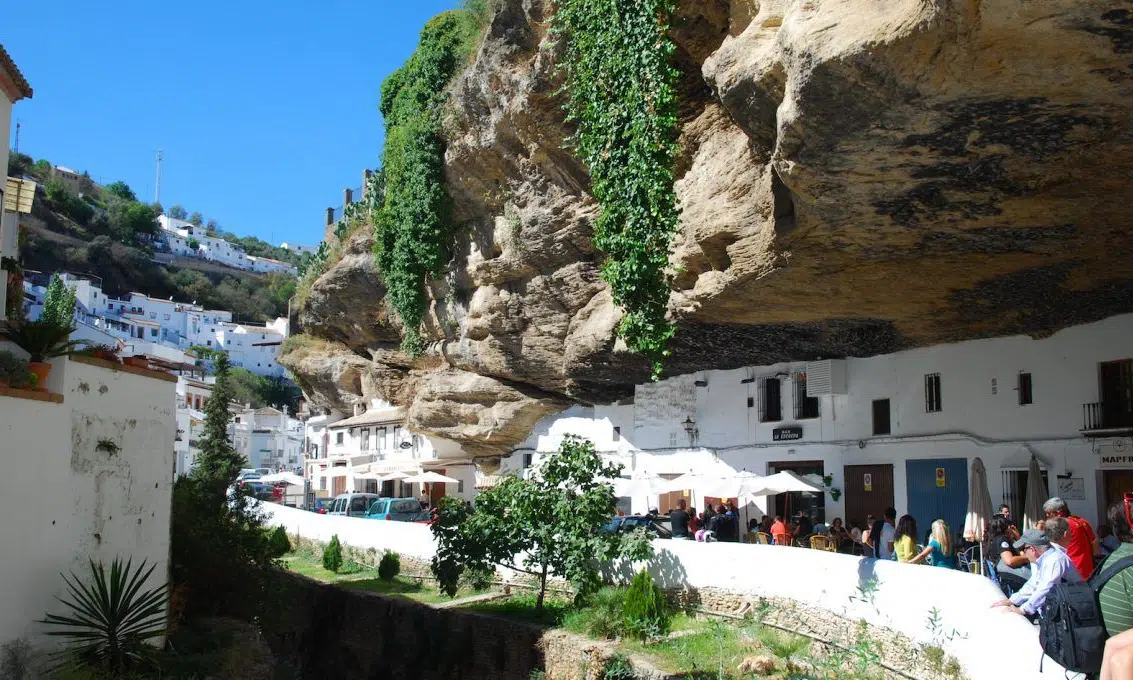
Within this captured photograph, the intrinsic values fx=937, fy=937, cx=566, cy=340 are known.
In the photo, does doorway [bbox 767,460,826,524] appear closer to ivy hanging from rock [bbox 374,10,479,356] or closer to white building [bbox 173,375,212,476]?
ivy hanging from rock [bbox 374,10,479,356]

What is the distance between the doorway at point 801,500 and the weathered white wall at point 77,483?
12923mm

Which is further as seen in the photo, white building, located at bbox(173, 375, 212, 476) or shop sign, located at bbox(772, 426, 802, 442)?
white building, located at bbox(173, 375, 212, 476)

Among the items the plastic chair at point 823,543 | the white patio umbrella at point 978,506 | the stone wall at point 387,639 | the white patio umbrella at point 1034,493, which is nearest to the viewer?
the white patio umbrella at point 1034,493

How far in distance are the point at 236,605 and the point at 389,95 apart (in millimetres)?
15723

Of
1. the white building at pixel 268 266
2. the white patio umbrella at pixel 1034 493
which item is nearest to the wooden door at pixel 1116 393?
the white patio umbrella at pixel 1034 493

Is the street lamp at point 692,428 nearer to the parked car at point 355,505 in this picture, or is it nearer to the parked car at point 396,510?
the parked car at point 396,510

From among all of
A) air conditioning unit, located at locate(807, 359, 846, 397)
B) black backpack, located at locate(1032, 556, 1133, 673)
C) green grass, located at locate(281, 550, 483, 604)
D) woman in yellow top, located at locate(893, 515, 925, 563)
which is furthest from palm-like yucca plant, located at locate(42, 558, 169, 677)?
air conditioning unit, located at locate(807, 359, 846, 397)

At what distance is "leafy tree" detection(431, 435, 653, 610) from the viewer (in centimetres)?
1555

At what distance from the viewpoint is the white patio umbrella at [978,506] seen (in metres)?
15.1

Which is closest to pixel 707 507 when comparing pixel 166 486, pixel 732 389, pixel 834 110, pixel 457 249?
pixel 732 389

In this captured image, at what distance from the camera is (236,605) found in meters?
16.3

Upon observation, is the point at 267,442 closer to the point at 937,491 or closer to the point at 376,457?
the point at 376,457

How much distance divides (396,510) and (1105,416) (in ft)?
63.0

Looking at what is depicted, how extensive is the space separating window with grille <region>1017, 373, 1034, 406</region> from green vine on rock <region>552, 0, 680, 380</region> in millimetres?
6056
